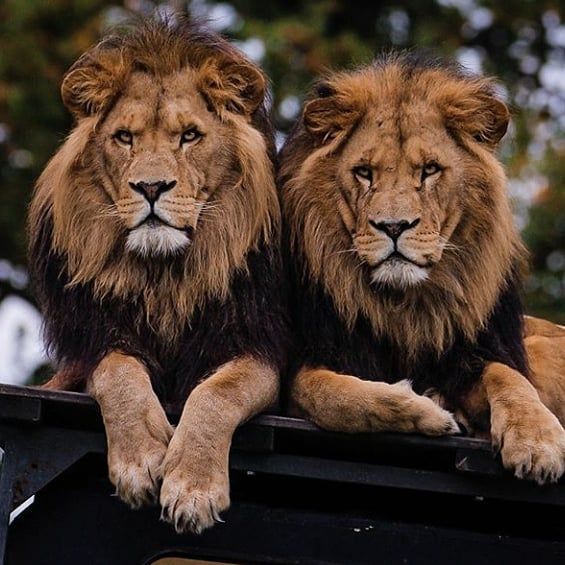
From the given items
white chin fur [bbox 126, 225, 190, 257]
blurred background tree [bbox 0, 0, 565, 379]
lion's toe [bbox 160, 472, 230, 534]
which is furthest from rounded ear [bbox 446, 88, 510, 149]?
blurred background tree [bbox 0, 0, 565, 379]

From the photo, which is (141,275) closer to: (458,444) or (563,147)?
(458,444)

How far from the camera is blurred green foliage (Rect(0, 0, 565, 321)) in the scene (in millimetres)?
12047

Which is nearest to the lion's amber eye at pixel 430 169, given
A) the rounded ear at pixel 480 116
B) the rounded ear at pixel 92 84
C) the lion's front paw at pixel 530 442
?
the rounded ear at pixel 480 116

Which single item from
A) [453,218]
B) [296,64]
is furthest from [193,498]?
[296,64]

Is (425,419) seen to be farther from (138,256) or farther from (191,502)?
(138,256)

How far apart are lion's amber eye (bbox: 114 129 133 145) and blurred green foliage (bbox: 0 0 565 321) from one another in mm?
5671

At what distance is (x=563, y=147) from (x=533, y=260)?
3.42 ft

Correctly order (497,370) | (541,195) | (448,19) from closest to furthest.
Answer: (497,370)
(541,195)
(448,19)

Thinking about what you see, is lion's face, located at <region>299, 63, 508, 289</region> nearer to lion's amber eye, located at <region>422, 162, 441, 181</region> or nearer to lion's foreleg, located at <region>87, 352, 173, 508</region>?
lion's amber eye, located at <region>422, 162, 441, 181</region>

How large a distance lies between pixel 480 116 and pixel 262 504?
166cm

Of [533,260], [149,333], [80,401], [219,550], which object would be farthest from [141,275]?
[533,260]

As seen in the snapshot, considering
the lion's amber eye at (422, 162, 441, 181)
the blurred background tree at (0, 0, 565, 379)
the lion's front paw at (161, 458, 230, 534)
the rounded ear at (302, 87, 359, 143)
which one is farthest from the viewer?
Answer: the blurred background tree at (0, 0, 565, 379)

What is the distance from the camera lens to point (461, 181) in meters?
5.93

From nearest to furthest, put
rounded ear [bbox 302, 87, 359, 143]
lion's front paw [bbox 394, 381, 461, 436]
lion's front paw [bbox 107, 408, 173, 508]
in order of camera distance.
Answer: lion's front paw [bbox 107, 408, 173, 508] < lion's front paw [bbox 394, 381, 461, 436] < rounded ear [bbox 302, 87, 359, 143]
